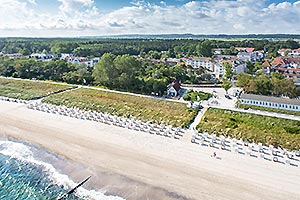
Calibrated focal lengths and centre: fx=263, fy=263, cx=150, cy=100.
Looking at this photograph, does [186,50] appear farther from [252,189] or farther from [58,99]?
[252,189]

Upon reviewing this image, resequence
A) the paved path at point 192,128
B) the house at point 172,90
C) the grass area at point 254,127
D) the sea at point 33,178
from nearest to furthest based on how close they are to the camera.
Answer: the sea at point 33,178
the grass area at point 254,127
the paved path at point 192,128
the house at point 172,90

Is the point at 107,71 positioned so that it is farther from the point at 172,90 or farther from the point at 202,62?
the point at 202,62

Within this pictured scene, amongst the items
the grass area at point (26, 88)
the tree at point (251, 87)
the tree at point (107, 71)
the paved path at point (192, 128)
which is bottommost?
the paved path at point (192, 128)

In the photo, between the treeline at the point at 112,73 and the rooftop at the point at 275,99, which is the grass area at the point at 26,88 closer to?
the treeline at the point at 112,73

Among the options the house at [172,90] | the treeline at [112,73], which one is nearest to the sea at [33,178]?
the treeline at [112,73]

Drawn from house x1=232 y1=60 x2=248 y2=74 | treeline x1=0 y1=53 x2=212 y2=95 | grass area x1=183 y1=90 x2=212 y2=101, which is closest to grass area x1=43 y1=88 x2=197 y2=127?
grass area x1=183 y1=90 x2=212 y2=101

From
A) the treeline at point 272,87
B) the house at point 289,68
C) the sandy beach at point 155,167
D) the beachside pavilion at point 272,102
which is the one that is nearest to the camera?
the sandy beach at point 155,167
